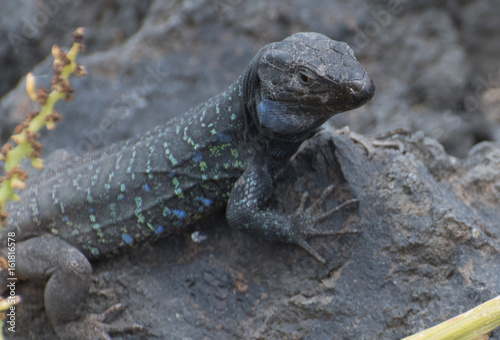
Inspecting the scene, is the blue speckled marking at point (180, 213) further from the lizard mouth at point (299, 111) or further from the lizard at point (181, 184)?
the lizard mouth at point (299, 111)

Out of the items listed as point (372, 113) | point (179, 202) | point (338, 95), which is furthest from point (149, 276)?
point (372, 113)

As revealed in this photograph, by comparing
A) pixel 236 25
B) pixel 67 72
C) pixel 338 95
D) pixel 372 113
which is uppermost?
pixel 67 72

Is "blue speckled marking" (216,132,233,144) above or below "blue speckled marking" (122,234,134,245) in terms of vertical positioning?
above

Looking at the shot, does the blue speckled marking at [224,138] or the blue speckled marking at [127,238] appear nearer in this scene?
the blue speckled marking at [224,138]

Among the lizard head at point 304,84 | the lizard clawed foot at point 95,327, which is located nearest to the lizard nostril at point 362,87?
the lizard head at point 304,84

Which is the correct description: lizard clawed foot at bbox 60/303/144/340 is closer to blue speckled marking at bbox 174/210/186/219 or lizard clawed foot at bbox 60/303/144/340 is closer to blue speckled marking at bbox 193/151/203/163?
blue speckled marking at bbox 174/210/186/219

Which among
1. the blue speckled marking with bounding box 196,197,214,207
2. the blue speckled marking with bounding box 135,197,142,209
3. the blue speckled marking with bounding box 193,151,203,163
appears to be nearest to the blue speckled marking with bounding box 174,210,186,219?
the blue speckled marking with bounding box 196,197,214,207

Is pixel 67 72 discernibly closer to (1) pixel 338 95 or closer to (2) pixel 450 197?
(1) pixel 338 95
